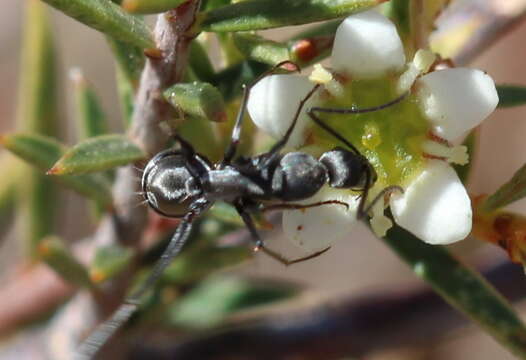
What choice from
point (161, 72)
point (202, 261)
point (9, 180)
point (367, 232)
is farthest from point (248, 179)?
point (367, 232)

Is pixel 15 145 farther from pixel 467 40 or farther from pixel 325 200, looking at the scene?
pixel 467 40

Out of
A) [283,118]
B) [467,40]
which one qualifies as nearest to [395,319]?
[467,40]

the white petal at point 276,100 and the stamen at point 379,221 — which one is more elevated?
the white petal at point 276,100

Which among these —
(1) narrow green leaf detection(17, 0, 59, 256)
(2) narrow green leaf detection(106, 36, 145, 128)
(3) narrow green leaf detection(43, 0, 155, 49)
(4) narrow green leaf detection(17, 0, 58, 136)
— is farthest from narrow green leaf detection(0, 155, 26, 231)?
(3) narrow green leaf detection(43, 0, 155, 49)

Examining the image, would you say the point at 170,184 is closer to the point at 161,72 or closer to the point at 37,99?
the point at 161,72

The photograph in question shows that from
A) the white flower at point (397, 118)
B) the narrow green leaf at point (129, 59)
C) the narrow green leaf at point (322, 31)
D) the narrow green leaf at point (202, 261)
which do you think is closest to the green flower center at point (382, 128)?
the white flower at point (397, 118)

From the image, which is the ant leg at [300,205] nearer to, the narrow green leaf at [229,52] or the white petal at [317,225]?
the white petal at [317,225]

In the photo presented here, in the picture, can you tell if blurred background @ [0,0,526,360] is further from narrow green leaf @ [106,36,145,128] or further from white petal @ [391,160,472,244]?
white petal @ [391,160,472,244]
